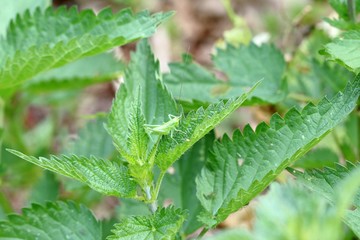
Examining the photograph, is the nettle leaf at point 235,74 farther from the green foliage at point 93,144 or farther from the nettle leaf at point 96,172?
the nettle leaf at point 96,172

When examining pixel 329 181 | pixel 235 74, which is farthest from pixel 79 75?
pixel 329 181

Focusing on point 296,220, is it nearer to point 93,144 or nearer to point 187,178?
point 187,178

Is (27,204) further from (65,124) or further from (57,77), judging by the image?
Answer: (65,124)

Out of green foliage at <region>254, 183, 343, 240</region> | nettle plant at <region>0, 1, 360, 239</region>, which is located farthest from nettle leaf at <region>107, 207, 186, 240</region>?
green foliage at <region>254, 183, 343, 240</region>

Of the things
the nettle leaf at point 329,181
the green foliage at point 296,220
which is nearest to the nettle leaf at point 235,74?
the nettle leaf at point 329,181

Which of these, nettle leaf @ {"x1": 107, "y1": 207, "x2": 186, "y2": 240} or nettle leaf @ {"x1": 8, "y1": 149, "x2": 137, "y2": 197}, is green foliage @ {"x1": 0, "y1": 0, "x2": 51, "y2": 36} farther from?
nettle leaf @ {"x1": 107, "y1": 207, "x2": 186, "y2": 240}

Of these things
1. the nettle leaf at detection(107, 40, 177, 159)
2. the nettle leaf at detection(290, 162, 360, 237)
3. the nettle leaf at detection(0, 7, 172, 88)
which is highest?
the nettle leaf at detection(0, 7, 172, 88)
